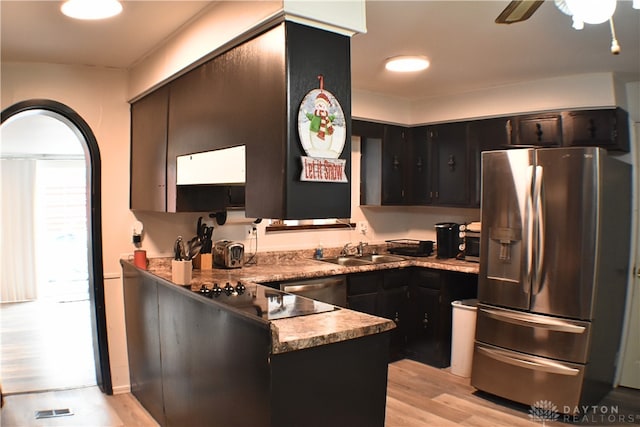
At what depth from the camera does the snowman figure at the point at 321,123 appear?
183cm

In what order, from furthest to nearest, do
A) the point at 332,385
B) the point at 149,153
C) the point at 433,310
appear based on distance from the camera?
the point at 433,310 < the point at 149,153 < the point at 332,385

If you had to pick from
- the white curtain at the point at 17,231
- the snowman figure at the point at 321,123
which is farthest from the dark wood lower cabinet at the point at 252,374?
the white curtain at the point at 17,231

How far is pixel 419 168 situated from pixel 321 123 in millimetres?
3051

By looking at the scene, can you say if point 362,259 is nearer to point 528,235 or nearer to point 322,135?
point 528,235

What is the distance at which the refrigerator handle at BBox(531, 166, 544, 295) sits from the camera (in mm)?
3240

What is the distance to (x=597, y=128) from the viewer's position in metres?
3.63

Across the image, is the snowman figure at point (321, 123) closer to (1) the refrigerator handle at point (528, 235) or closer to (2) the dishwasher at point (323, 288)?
(2) the dishwasher at point (323, 288)

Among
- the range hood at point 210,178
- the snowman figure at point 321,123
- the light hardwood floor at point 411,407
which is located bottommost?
the light hardwood floor at point 411,407

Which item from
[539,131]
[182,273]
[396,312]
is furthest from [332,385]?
[539,131]

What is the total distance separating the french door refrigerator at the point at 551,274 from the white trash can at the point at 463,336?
0.23 m

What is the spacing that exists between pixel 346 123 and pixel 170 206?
57.1 inches

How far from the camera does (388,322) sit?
206 cm

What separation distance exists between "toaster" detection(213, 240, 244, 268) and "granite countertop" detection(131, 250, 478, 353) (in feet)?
0.18

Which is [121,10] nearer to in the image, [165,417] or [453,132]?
[165,417]
